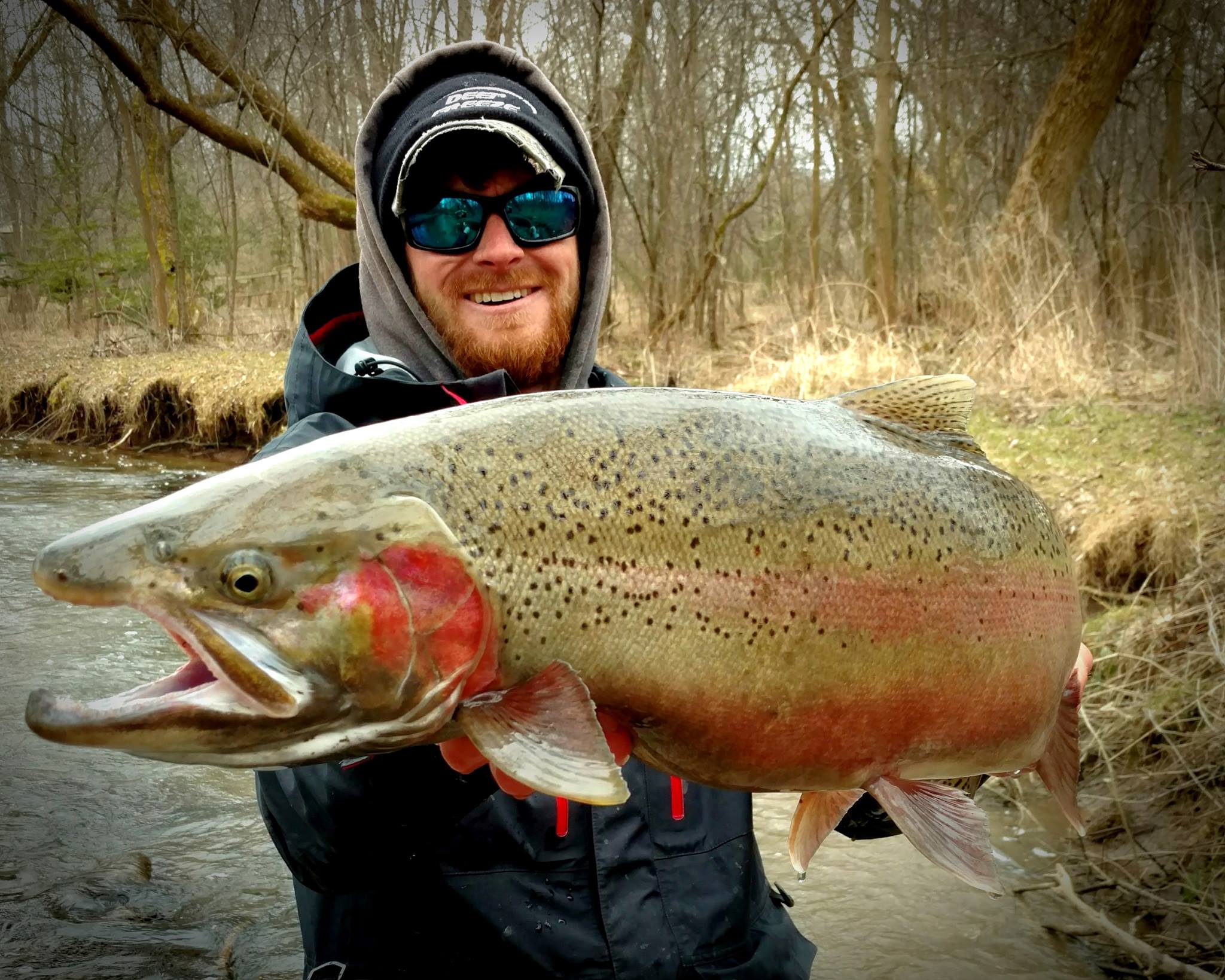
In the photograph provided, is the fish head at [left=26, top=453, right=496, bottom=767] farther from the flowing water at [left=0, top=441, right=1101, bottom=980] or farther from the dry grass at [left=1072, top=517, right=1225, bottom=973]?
the dry grass at [left=1072, top=517, right=1225, bottom=973]

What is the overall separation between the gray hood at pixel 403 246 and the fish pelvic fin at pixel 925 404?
1.16 meters

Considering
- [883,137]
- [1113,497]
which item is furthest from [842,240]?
[1113,497]

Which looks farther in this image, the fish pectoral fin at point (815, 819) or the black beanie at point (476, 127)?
the black beanie at point (476, 127)

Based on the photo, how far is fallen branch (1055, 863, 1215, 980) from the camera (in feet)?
9.42

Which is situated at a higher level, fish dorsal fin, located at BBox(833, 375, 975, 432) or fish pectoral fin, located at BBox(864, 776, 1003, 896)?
fish dorsal fin, located at BBox(833, 375, 975, 432)

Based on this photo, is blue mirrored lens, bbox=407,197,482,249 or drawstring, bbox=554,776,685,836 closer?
drawstring, bbox=554,776,685,836

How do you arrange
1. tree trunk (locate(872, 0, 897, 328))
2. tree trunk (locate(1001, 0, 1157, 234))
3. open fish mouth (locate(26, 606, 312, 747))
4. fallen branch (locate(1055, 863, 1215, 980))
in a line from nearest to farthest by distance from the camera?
open fish mouth (locate(26, 606, 312, 747)) < fallen branch (locate(1055, 863, 1215, 980)) < tree trunk (locate(1001, 0, 1157, 234)) < tree trunk (locate(872, 0, 897, 328))

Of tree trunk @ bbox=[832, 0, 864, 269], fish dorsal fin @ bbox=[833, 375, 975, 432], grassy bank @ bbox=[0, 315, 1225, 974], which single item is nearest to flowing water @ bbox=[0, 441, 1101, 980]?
grassy bank @ bbox=[0, 315, 1225, 974]

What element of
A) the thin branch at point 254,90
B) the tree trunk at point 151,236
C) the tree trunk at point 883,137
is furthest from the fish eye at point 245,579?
the tree trunk at point 151,236

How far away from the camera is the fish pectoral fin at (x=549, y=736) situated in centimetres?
127

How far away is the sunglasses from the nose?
0.04 feet

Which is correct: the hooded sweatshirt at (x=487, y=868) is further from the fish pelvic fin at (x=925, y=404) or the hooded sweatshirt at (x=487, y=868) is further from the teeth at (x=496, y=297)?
the fish pelvic fin at (x=925, y=404)

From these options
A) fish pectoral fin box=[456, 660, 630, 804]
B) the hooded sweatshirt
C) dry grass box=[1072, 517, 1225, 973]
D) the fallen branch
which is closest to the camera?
fish pectoral fin box=[456, 660, 630, 804]

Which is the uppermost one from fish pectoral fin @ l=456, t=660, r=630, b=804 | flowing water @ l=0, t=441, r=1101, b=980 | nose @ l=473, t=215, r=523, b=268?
nose @ l=473, t=215, r=523, b=268
